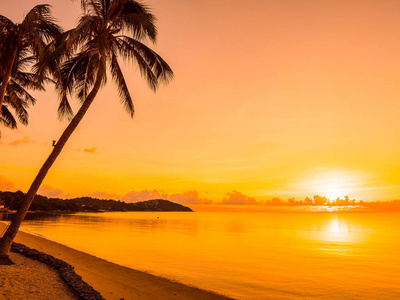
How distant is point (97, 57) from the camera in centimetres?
1122

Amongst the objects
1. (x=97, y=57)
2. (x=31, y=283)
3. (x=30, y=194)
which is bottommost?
(x=31, y=283)

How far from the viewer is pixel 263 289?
588 inches

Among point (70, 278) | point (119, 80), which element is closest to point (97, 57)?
point (119, 80)

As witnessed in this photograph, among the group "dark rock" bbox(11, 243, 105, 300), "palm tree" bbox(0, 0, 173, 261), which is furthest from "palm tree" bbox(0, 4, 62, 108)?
"dark rock" bbox(11, 243, 105, 300)

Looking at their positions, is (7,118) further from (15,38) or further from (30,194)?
(30,194)

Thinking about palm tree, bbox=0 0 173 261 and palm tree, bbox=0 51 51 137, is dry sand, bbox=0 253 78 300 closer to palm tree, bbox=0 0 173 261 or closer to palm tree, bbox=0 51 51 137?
palm tree, bbox=0 0 173 261

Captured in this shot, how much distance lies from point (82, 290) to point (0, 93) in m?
11.2

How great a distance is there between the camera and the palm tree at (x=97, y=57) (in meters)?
11.1

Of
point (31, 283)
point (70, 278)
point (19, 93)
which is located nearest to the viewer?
point (31, 283)

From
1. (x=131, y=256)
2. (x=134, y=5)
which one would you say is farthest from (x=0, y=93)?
(x=131, y=256)

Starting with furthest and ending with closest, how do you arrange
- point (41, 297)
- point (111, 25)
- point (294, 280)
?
point (294, 280), point (111, 25), point (41, 297)

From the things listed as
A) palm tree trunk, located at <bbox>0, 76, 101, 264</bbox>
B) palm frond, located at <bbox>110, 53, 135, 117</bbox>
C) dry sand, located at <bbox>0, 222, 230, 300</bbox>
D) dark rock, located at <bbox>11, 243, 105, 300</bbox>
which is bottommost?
dry sand, located at <bbox>0, 222, 230, 300</bbox>

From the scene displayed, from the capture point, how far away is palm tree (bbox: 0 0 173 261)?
1108 centimetres

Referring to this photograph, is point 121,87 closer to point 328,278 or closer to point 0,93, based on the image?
point 0,93
